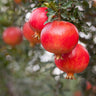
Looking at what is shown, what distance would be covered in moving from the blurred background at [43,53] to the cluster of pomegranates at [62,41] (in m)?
0.07

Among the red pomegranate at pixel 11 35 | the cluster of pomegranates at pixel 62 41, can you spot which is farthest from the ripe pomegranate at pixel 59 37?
the red pomegranate at pixel 11 35

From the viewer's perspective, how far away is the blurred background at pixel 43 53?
52.1 inches

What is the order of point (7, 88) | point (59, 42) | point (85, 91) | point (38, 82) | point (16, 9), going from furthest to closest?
point (38, 82), point (7, 88), point (16, 9), point (85, 91), point (59, 42)

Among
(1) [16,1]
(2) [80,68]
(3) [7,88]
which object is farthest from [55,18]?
(3) [7,88]

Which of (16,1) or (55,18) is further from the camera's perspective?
(16,1)

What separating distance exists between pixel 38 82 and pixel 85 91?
1.54 meters

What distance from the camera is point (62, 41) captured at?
1.06m

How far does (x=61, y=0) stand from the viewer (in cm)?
134

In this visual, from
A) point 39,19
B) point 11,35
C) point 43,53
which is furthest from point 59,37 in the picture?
point 11,35

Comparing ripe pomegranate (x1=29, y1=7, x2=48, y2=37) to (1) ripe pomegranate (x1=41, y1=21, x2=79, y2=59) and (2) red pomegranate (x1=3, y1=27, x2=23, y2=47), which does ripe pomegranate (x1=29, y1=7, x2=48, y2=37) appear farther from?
(2) red pomegranate (x1=3, y1=27, x2=23, y2=47)

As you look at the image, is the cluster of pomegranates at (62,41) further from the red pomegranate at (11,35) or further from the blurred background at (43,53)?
the red pomegranate at (11,35)

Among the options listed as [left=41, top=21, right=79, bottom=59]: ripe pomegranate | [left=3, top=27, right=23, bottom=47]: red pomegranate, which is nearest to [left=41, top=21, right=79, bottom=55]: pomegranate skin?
[left=41, top=21, right=79, bottom=59]: ripe pomegranate

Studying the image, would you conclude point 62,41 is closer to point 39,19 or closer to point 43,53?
point 39,19

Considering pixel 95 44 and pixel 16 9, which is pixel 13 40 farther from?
pixel 95 44
